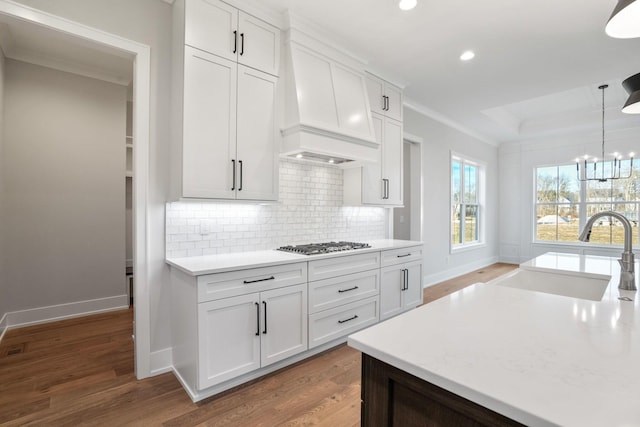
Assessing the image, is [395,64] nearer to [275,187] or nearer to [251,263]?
[275,187]

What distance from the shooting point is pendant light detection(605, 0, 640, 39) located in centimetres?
104

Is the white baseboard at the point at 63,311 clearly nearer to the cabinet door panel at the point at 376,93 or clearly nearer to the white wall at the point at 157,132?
the white wall at the point at 157,132

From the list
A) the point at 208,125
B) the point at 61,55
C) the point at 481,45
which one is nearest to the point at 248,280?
the point at 208,125

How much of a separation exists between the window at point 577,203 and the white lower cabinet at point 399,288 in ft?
15.9

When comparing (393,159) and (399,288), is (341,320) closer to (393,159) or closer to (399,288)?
(399,288)

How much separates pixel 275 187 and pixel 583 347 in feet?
7.45

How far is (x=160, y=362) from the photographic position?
96.8 inches

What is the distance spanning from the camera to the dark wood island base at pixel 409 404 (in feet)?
2.23

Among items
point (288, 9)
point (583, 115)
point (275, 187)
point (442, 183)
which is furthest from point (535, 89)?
point (275, 187)

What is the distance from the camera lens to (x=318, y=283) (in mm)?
2719

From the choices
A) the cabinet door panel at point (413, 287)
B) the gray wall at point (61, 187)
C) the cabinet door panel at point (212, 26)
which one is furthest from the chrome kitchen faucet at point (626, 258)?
the gray wall at point (61, 187)

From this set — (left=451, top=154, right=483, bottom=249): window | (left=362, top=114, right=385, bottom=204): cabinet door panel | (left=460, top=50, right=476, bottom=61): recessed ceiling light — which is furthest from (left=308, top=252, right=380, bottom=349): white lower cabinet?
(left=451, top=154, right=483, bottom=249): window

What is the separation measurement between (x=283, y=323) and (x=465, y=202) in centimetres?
541

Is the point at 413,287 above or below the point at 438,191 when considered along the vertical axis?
below
